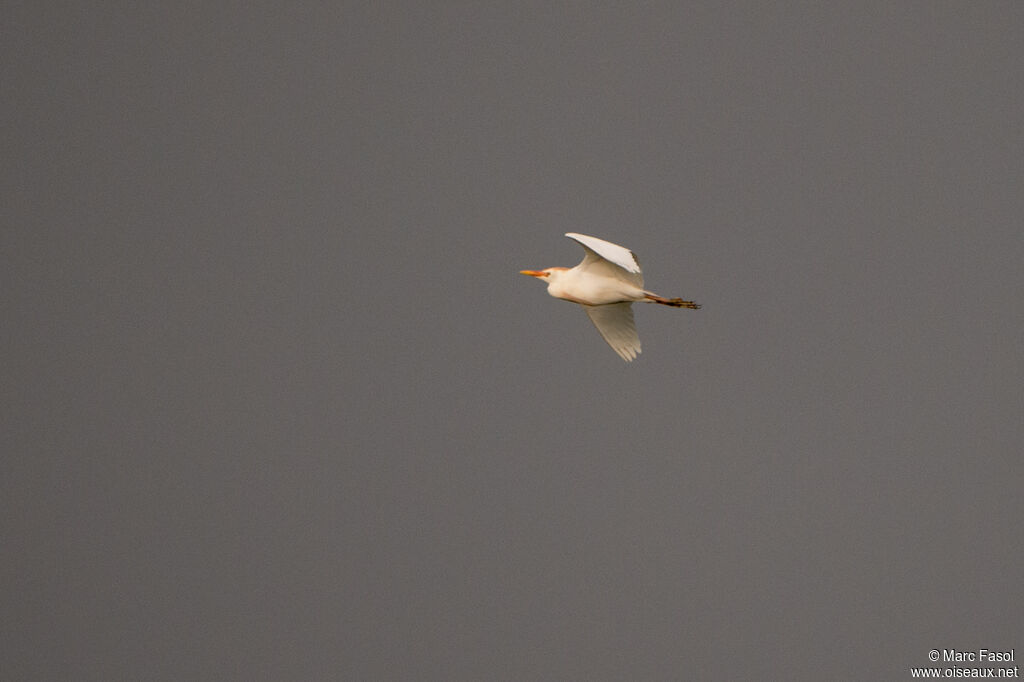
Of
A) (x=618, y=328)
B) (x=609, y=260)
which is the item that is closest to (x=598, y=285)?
(x=618, y=328)

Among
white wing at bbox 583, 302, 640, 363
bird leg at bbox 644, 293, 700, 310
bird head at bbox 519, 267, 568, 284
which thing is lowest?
bird leg at bbox 644, 293, 700, 310

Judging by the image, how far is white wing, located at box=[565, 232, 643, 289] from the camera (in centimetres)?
1266

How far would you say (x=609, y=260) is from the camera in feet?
41.0

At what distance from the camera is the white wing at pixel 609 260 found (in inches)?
499

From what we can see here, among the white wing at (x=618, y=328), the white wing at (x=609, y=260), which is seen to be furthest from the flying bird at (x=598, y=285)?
the white wing at (x=618, y=328)

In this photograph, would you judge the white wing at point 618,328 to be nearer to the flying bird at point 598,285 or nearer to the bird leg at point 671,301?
Answer: the flying bird at point 598,285

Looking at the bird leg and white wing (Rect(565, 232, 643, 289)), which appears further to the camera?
the bird leg

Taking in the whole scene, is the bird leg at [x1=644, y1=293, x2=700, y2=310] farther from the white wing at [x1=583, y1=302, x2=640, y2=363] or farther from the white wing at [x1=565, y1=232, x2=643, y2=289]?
the white wing at [x1=583, y1=302, x2=640, y2=363]

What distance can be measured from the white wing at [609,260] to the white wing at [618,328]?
112 cm

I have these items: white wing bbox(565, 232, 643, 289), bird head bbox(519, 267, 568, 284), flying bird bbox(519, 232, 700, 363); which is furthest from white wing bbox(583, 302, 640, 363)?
white wing bbox(565, 232, 643, 289)

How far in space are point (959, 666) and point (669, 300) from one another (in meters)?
19.7

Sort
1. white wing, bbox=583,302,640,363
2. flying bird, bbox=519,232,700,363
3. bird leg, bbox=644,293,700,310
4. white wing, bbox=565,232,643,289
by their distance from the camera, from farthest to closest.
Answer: white wing, bbox=583,302,640,363 < flying bird, bbox=519,232,700,363 < bird leg, bbox=644,293,700,310 < white wing, bbox=565,232,643,289

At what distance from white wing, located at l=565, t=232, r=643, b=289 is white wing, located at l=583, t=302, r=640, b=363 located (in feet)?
3.69

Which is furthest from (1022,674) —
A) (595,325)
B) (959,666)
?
(595,325)
